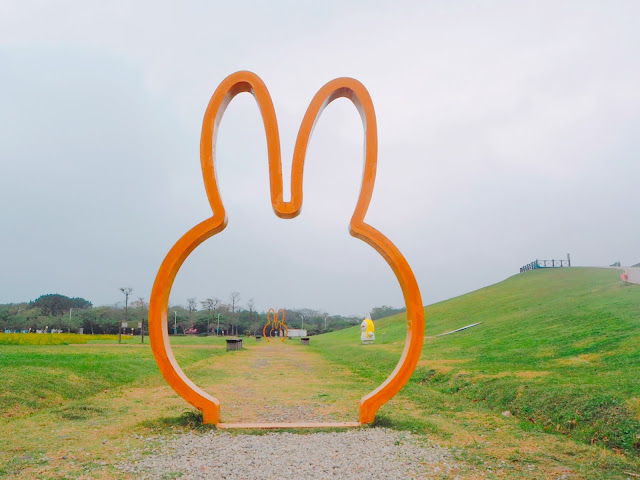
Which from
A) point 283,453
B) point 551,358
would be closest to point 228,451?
point 283,453

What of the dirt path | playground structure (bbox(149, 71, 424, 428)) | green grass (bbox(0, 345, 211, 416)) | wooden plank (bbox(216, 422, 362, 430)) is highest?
playground structure (bbox(149, 71, 424, 428))

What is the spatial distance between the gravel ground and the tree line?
53438 mm

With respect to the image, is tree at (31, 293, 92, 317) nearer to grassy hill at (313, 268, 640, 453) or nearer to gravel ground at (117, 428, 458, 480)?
grassy hill at (313, 268, 640, 453)

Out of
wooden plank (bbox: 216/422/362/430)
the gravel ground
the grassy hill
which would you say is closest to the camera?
the gravel ground

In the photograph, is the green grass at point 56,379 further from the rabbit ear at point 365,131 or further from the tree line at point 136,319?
the tree line at point 136,319

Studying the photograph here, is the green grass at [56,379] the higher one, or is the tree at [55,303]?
the tree at [55,303]

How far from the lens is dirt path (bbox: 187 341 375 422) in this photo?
10977 mm

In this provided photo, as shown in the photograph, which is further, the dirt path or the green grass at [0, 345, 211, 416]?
the green grass at [0, 345, 211, 416]

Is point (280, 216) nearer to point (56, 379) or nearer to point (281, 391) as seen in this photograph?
point (281, 391)

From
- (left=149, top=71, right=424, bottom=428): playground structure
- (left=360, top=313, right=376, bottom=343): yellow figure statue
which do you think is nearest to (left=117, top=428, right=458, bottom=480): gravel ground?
(left=149, top=71, right=424, bottom=428): playground structure

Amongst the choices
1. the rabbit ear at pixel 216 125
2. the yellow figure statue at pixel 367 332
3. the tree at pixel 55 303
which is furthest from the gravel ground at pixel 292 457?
the tree at pixel 55 303

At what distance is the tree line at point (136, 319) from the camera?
228ft

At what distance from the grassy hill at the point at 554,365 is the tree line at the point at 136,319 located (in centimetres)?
4342

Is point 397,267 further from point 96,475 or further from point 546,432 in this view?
point 96,475
